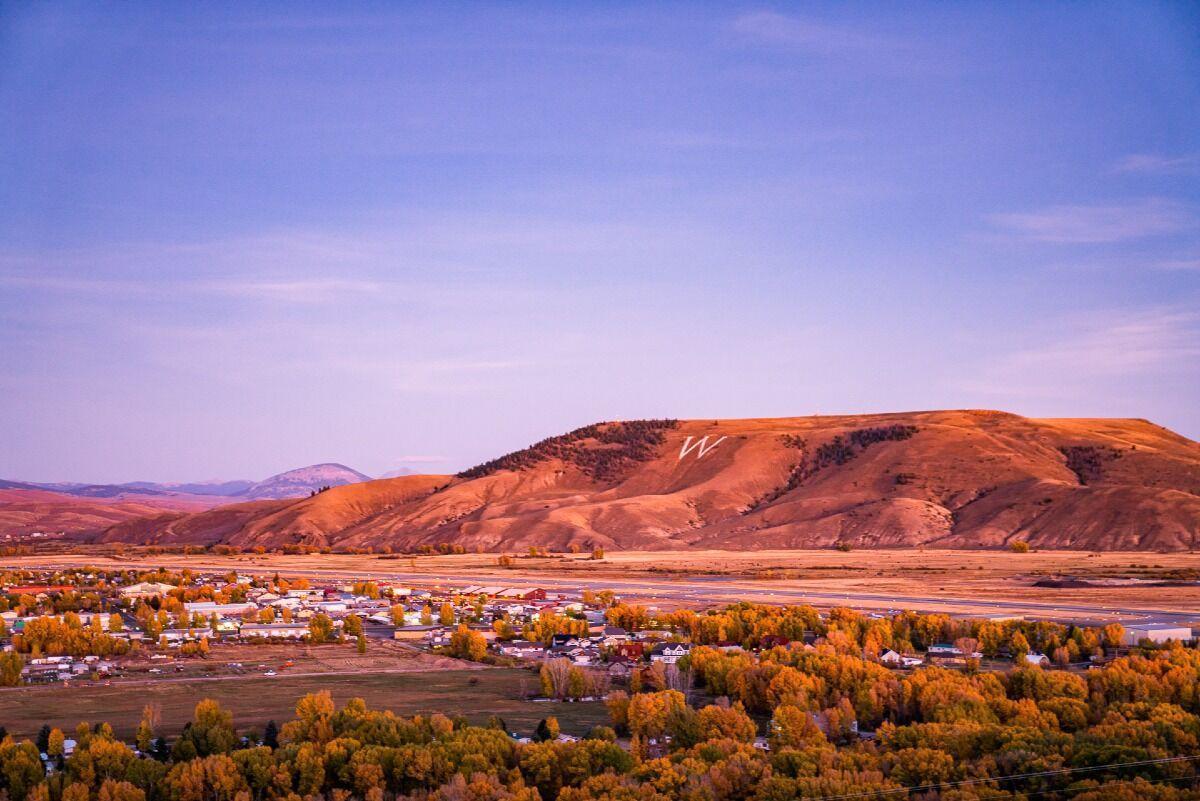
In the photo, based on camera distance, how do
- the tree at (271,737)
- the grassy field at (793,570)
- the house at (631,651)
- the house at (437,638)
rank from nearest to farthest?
the tree at (271,737), the house at (631,651), the house at (437,638), the grassy field at (793,570)

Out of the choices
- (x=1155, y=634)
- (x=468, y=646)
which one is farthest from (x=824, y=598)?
(x=468, y=646)

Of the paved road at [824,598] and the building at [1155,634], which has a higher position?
the building at [1155,634]

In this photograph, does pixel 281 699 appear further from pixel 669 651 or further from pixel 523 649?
pixel 669 651

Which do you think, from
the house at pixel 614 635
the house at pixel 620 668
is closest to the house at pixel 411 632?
the house at pixel 614 635

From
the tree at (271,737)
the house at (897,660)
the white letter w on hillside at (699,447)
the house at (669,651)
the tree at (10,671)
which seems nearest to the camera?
the tree at (271,737)

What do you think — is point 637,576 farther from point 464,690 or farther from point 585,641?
point 464,690

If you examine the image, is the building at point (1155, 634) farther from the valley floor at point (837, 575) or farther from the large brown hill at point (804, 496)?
the large brown hill at point (804, 496)
